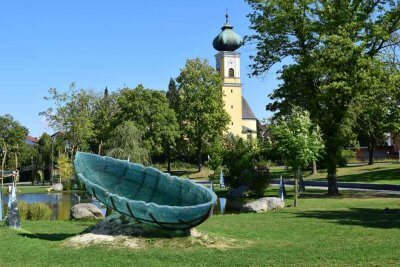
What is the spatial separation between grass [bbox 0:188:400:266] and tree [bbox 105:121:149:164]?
90.3 feet

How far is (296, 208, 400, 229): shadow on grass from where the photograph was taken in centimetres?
1764

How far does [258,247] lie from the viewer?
516 inches

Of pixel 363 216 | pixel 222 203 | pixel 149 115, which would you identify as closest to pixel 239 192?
pixel 222 203

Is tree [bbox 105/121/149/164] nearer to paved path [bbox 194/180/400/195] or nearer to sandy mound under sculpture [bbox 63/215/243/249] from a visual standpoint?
paved path [bbox 194/180/400/195]

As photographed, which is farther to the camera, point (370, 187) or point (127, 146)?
point (127, 146)

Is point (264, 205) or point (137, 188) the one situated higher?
point (137, 188)

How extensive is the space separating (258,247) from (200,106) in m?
56.3

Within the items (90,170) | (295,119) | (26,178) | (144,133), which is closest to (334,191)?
(295,119)

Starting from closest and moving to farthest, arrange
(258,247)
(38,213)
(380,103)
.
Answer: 1. (258,247)
2. (38,213)
3. (380,103)

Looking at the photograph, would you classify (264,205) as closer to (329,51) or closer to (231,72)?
(329,51)

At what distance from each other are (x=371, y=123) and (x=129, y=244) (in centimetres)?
2705

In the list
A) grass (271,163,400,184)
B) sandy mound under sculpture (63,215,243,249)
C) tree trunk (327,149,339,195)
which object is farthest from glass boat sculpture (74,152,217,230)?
grass (271,163,400,184)

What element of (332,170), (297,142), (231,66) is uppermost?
(231,66)

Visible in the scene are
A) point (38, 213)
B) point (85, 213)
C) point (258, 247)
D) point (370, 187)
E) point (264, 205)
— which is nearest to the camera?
point (258, 247)
